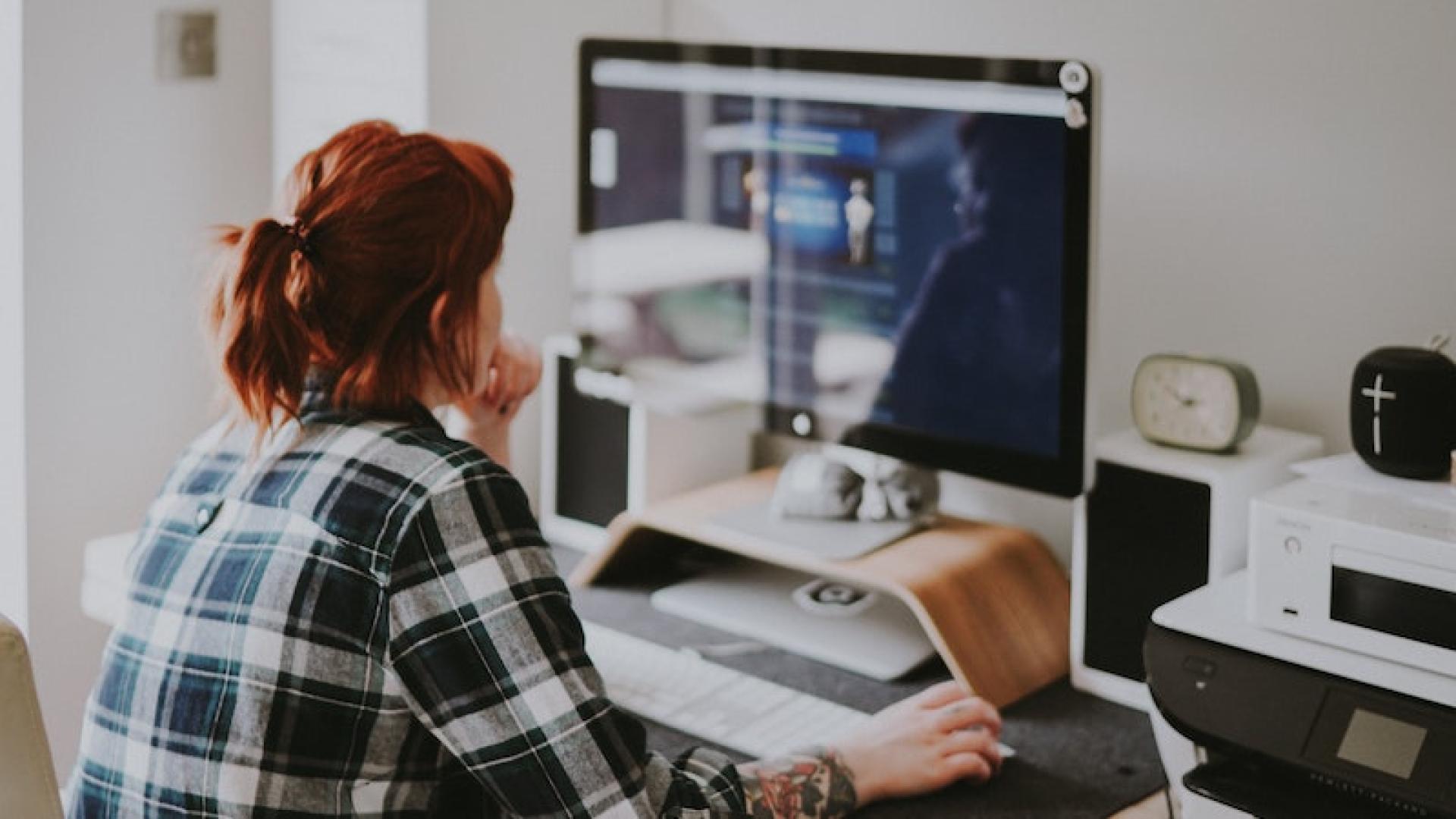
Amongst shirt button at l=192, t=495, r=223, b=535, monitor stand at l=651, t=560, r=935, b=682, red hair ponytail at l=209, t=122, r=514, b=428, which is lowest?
monitor stand at l=651, t=560, r=935, b=682

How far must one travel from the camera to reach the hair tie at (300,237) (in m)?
1.43

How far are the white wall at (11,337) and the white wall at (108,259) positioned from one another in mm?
13

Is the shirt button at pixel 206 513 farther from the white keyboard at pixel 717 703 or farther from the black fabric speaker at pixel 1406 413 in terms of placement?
the black fabric speaker at pixel 1406 413

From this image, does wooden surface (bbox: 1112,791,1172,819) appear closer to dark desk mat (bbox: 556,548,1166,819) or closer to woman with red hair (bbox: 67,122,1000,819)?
dark desk mat (bbox: 556,548,1166,819)

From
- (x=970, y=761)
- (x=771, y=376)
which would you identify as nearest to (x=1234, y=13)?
(x=771, y=376)

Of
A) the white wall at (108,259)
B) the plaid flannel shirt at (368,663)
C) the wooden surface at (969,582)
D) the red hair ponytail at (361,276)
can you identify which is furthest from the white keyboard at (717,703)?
the white wall at (108,259)

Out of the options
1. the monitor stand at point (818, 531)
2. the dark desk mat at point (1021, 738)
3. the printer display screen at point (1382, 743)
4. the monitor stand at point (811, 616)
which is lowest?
the dark desk mat at point (1021, 738)

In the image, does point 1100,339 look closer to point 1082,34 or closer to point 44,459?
point 1082,34

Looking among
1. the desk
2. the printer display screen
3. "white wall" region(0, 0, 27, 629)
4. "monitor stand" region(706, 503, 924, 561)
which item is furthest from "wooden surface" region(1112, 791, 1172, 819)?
"white wall" region(0, 0, 27, 629)

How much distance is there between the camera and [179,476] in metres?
1.54

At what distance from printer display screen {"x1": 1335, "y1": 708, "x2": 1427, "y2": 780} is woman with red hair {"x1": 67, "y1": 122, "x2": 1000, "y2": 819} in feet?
1.54

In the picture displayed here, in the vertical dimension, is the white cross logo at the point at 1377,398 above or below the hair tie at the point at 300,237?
below

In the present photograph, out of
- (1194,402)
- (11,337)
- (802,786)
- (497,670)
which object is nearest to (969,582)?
(1194,402)

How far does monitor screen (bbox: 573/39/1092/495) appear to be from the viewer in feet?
6.08
